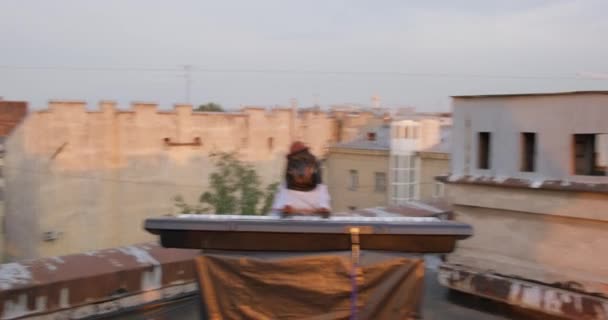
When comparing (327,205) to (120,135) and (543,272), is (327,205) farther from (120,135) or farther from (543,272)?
(120,135)

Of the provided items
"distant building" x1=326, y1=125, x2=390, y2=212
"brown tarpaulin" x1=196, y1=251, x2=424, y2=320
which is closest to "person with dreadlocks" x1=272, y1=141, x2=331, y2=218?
"brown tarpaulin" x1=196, y1=251, x2=424, y2=320

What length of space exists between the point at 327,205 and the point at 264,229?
1.17 metres

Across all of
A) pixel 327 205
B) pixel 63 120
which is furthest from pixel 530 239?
pixel 63 120

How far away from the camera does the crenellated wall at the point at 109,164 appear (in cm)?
2762

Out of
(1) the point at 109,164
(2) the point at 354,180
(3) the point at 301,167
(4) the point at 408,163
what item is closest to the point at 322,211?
(3) the point at 301,167

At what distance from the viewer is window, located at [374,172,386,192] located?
35438 mm

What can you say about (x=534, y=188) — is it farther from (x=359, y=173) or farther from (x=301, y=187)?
(x=359, y=173)

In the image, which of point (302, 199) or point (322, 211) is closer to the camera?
point (322, 211)

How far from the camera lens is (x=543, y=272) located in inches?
193

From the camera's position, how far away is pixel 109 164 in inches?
1178

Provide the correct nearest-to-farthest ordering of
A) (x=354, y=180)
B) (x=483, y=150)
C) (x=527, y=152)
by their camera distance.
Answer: (x=527, y=152)
(x=483, y=150)
(x=354, y=180)

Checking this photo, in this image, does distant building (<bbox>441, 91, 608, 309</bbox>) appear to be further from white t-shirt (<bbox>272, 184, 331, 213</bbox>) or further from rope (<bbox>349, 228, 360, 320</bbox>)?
rope (<bbox>349, 228, 360, 320</bbox>)

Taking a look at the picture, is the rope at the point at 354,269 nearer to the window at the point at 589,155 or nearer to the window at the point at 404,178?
the window at the point at 589,155

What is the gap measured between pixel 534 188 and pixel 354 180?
31948 mm
